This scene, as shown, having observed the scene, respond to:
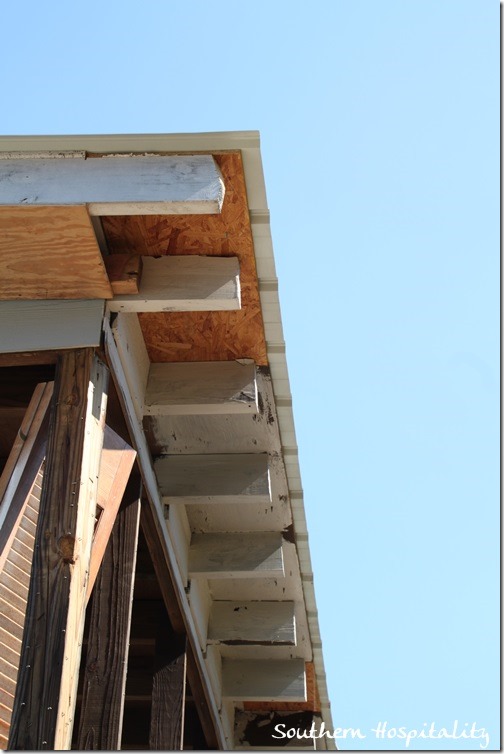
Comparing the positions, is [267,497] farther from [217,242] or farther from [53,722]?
[53,722]

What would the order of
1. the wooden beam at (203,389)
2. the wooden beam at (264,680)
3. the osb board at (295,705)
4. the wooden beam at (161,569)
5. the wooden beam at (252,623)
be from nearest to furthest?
the wooden beam at (203,389)
the wooden beam at (161,569)
the wooden beam at (252,623)
the wooden beam at (264,680)
the osb board at (295,705)

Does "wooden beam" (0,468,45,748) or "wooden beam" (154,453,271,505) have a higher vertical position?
"wooden beam" (154,453,271,505)

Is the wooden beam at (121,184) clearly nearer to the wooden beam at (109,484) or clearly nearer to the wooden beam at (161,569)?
the wooden beam at (109,484)

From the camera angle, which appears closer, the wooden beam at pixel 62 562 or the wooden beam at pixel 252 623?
the wooden beam at pixel 62 562

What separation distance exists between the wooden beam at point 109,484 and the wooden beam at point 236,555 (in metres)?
1.41

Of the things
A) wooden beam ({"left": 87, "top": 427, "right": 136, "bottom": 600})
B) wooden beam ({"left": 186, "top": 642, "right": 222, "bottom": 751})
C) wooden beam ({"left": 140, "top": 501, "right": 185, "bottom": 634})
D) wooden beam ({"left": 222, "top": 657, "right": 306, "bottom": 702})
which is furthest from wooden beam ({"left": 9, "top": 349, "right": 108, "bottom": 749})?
wooden beam ({"left": 222, "top": 657, "right": 306, "bottom": 702})

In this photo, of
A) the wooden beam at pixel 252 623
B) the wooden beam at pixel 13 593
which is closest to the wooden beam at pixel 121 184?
the wooden beam at pixel 13 593

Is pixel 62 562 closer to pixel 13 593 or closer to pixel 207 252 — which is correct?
pixel 13 593

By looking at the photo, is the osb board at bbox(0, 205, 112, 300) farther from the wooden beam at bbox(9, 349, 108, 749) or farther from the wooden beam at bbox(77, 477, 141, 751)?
the wooden beam at bbox(77, 477, 141, 751)

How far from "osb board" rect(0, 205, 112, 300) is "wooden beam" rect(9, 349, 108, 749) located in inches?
10.1

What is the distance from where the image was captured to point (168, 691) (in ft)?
15.3

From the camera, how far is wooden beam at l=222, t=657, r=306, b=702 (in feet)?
20.2

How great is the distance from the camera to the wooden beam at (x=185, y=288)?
3.37 meters

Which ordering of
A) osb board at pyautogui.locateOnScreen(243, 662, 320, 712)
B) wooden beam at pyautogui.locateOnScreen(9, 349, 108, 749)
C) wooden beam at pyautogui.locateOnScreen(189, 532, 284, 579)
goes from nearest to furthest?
wooden beam at pyautogui.locateOnScreen(9, 349, 108, 749), wooden beam at pyautogui.locateOnScreen(189, 532, 284, 579), osb board at pyautogui.locateOnScreen(243, 662, 320, 712)
